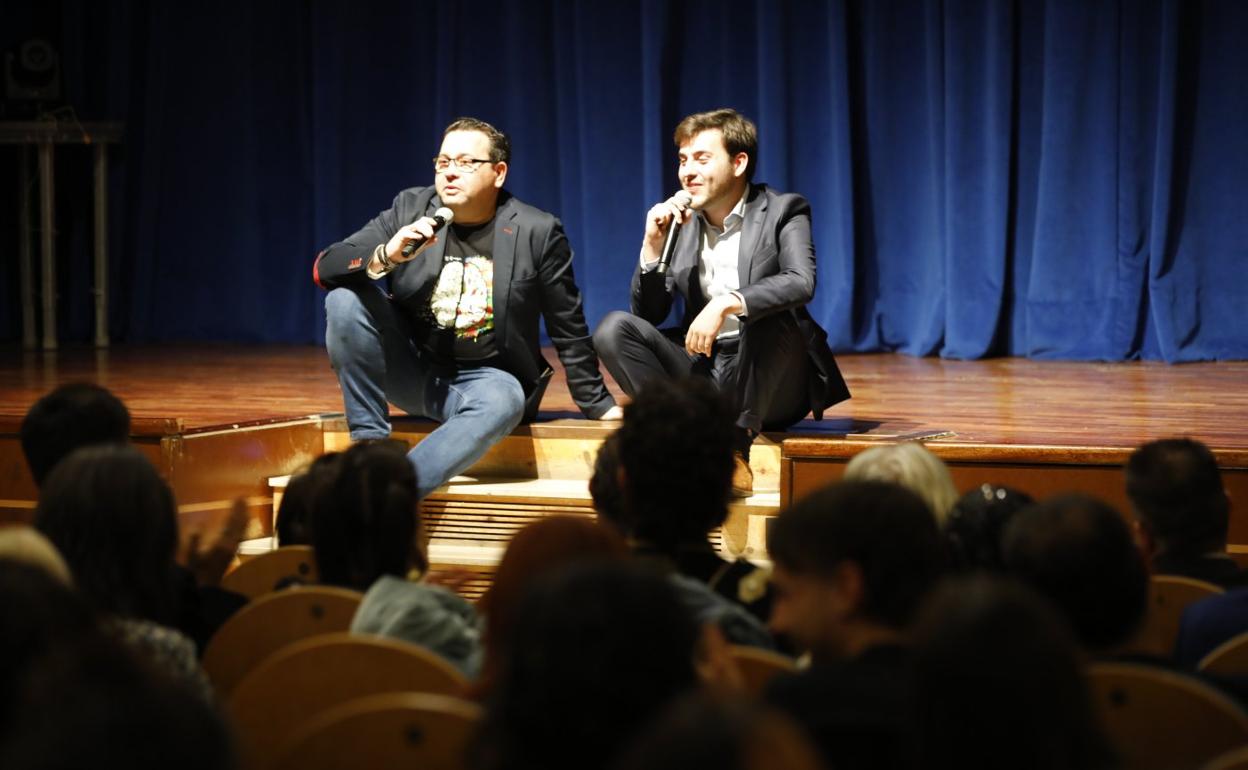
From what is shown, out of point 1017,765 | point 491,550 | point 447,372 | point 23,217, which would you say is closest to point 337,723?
point 1017,765

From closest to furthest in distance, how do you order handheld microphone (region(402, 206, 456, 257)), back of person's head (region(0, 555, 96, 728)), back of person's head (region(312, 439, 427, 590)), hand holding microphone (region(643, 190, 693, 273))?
back of person's head (region(0, 555, 96, 728)), back of person's head (region(312, 439, 427, 590)), handheld microphone (region(402, 206, 456, 257)), hand holding microphone (region(643, 190, 693, 273))

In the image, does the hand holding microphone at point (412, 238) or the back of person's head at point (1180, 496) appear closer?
the back of person's head at point (1180, 496)

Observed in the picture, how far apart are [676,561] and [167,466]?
5.68 feet

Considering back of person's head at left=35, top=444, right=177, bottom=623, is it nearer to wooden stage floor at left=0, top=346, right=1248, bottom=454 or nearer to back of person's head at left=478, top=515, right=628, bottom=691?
back of person's head at left=478, top=515, right=628, bottom=691

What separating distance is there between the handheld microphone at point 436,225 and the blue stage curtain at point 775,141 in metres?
2.70

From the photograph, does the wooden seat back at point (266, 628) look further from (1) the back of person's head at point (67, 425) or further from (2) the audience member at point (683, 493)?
(1) the back of person's head at point (67, 425)

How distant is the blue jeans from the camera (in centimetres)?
328

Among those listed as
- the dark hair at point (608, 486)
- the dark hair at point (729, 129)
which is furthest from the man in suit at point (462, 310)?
the dark hair at point (608, 486)

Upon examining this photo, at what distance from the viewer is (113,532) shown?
165 cm

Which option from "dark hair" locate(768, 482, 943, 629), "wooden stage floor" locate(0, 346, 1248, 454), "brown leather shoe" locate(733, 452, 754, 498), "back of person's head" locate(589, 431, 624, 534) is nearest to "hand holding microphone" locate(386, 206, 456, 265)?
"wooden stage floor" locate(0, 346, 1248, 454)

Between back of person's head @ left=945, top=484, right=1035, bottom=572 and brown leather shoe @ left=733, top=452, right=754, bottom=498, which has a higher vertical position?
back of person's head @ left=945, top=484, right=1035, bottom=572

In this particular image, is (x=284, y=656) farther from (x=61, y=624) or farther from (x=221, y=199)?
(x=221, y=199)

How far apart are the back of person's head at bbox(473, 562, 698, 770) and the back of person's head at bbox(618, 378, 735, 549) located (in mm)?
877

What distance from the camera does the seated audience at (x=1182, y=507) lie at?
81.0 inches
